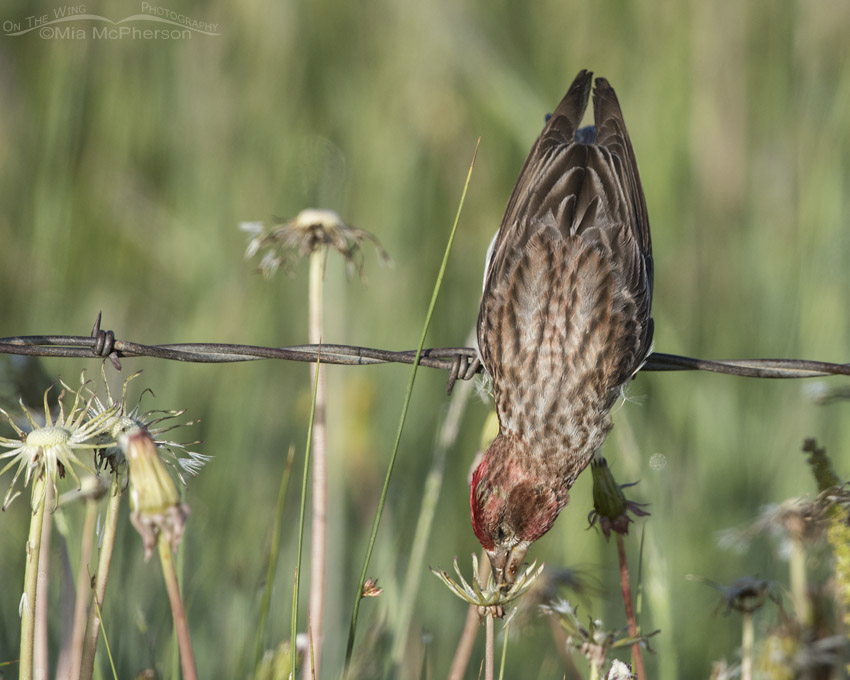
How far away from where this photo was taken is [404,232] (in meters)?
6.03

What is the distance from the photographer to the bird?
137 inches

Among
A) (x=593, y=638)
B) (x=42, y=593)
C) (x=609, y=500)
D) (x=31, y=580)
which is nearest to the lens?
(x=31, y=580)

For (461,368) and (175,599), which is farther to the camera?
(461,368)

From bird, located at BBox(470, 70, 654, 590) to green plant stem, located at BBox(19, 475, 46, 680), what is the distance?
4.95 ft

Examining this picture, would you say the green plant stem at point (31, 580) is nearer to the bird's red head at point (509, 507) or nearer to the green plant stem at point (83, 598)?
the green plant stem at point (83, 598)

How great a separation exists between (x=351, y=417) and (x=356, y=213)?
184cm

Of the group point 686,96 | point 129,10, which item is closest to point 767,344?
point 686,96

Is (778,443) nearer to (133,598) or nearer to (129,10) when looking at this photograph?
(133,598)

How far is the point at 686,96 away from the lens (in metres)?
6.18

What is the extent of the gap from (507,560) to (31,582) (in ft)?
4.13

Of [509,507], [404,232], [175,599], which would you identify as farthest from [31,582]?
[404,232]

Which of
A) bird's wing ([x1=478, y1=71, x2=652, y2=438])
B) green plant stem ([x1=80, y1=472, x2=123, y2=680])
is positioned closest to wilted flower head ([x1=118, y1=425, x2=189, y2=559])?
green plant stem ([x1=80, y1=472, x2=123, y2=680])

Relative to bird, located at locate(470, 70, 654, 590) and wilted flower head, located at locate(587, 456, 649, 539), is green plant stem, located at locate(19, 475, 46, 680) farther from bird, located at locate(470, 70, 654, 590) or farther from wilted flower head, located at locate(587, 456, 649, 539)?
bird, located at locate(470, 70, 654, 590)

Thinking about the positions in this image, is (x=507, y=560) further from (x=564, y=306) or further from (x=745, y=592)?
(x=564, y=306)
